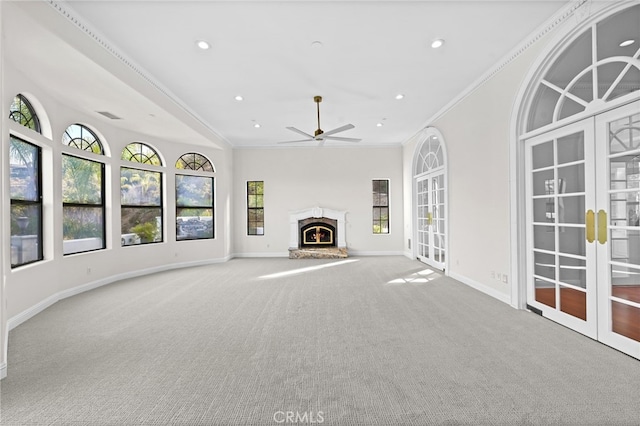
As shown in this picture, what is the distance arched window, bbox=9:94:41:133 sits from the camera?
3.54m

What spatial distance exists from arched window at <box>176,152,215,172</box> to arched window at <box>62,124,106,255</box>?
1805 millimetres

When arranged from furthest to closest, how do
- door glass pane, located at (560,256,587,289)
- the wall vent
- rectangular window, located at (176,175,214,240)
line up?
1. rectangular window, located at (176,175,214,240)
2. the wall vent
3. door glass pane, located at (560,256,587,289)

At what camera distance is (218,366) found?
2404 millimetres

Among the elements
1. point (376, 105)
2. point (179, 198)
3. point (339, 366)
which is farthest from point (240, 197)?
point (339, 366)

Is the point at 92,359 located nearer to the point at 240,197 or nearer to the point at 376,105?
the point at 376,105

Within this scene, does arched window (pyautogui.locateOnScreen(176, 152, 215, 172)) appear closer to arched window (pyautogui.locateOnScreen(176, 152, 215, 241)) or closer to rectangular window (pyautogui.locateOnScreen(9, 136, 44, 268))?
arched window (pyautogui.locateOnScreen(176, 152, 215, 241))

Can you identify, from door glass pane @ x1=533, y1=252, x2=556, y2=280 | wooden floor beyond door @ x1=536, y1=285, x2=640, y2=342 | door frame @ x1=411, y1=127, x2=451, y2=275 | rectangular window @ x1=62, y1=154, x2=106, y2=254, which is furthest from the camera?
door frame @ x1=411, y1=127, x2=451, y2=275

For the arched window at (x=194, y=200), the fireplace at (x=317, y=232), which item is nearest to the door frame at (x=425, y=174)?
the fireplace at (x=317, y=232)

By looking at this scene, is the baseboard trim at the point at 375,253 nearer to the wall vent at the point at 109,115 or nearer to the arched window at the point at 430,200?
the arched window at the point at 430,200

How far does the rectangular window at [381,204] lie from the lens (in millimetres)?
8539

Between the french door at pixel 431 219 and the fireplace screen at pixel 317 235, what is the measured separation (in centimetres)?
239

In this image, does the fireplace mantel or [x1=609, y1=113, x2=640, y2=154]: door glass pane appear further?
the fireplace mantel

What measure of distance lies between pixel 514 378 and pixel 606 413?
1.59 ft

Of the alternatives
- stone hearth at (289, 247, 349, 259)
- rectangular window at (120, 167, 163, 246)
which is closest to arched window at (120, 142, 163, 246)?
rectangular window at (120, 167, 163, 246)
